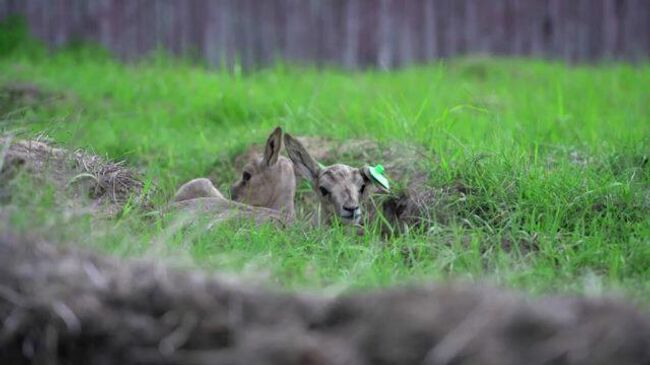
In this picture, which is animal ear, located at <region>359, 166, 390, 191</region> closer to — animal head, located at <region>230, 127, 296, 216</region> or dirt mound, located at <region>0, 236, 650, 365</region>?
animal head, located at <region>230, 127, 296, 216</region>

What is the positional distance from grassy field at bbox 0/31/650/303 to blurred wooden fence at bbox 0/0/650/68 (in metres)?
0.77

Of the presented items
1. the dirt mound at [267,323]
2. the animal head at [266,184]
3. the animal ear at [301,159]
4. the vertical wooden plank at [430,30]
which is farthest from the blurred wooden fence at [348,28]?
the dirt mound at [267,323]

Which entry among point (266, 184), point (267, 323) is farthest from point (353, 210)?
point (267, 323)

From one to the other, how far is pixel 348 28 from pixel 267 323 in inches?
405

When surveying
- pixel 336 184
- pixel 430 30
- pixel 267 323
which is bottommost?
pixel 336 184

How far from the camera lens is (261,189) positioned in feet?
25.8

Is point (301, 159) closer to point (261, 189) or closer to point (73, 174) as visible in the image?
point (261, 189)

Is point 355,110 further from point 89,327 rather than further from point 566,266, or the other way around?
point 89,327

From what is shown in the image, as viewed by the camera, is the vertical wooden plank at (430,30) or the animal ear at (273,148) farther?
the vertical wooden plank at (430,30)

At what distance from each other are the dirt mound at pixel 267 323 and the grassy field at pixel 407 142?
0.40m

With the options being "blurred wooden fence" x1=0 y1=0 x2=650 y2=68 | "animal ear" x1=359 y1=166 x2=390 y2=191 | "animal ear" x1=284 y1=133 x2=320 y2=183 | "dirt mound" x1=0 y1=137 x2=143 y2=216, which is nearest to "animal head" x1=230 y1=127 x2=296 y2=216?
"animal ear" x1=284 y1=133 x2=320 y2=183

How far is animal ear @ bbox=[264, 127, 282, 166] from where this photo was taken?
7.49m

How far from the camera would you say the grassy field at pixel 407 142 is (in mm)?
5238

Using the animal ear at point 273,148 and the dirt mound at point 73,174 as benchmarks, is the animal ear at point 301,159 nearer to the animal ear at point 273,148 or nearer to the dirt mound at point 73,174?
the animal ear at point 273,148
